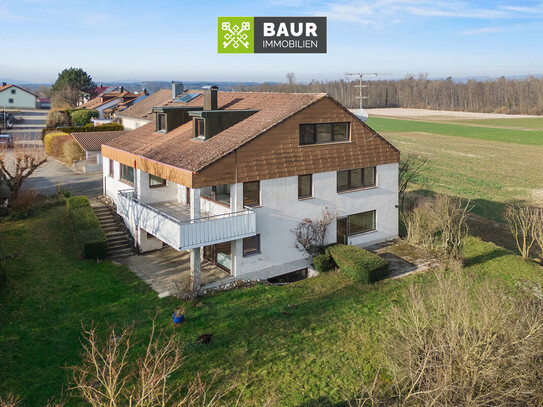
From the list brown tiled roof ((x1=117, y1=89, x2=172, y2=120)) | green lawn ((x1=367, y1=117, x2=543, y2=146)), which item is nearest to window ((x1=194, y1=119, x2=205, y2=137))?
brown tiled roof ((x1=117, y1=89, x2=172, y2=120))

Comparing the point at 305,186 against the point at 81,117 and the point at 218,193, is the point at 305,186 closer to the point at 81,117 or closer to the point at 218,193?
the point at 218,193

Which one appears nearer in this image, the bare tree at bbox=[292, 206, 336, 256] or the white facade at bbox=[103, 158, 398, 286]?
the white facade at bbox=[103, 158, 398, 286]

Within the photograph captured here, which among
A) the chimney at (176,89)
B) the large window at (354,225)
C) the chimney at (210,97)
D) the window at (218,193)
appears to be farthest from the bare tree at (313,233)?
the chimney at (176,89)

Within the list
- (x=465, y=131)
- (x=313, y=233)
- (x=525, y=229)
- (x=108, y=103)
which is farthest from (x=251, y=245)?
(x=465, y=131)

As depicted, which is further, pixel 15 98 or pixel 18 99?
pixel 18 99

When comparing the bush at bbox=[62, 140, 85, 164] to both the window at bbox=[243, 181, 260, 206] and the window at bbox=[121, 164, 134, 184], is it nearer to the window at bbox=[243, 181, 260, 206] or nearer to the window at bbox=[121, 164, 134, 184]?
the window at bbox=[121, 164, 134, 184]

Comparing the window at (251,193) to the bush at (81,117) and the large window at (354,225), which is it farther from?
the bush at (81,117)
